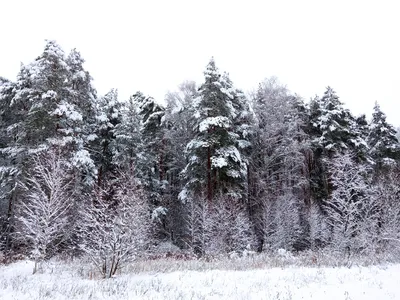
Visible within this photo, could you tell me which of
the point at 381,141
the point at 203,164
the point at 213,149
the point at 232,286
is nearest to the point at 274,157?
the point at 213,149

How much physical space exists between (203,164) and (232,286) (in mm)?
16603

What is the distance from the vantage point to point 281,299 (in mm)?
8352

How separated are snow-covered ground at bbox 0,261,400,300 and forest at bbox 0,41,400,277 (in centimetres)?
525

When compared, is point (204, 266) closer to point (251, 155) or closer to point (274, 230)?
point (274, 230)

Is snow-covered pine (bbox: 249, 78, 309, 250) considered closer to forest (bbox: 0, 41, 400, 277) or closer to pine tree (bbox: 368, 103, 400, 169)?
forest (bbox: 0, 41, 400, 277)

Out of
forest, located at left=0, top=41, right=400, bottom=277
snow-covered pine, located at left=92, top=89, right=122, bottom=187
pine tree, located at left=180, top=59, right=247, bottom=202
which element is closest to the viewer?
forest, located at left=0, top=41, right=400, bottom=277

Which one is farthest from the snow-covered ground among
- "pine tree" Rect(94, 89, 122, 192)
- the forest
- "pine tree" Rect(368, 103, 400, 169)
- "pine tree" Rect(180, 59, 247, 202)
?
"pine tree" Rect(368, 103, 400, 169)

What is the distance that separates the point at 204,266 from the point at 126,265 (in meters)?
3.43

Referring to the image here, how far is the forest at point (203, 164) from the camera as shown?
70.1 ft

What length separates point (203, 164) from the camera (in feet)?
86.9

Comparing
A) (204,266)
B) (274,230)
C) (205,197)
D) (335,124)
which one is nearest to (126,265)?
(204,266)

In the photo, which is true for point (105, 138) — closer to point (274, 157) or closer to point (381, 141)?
point (274, 157)

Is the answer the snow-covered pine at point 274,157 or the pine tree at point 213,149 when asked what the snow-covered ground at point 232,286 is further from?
the snow-covered pine at point 274,157

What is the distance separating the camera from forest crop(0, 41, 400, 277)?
21359 mm
